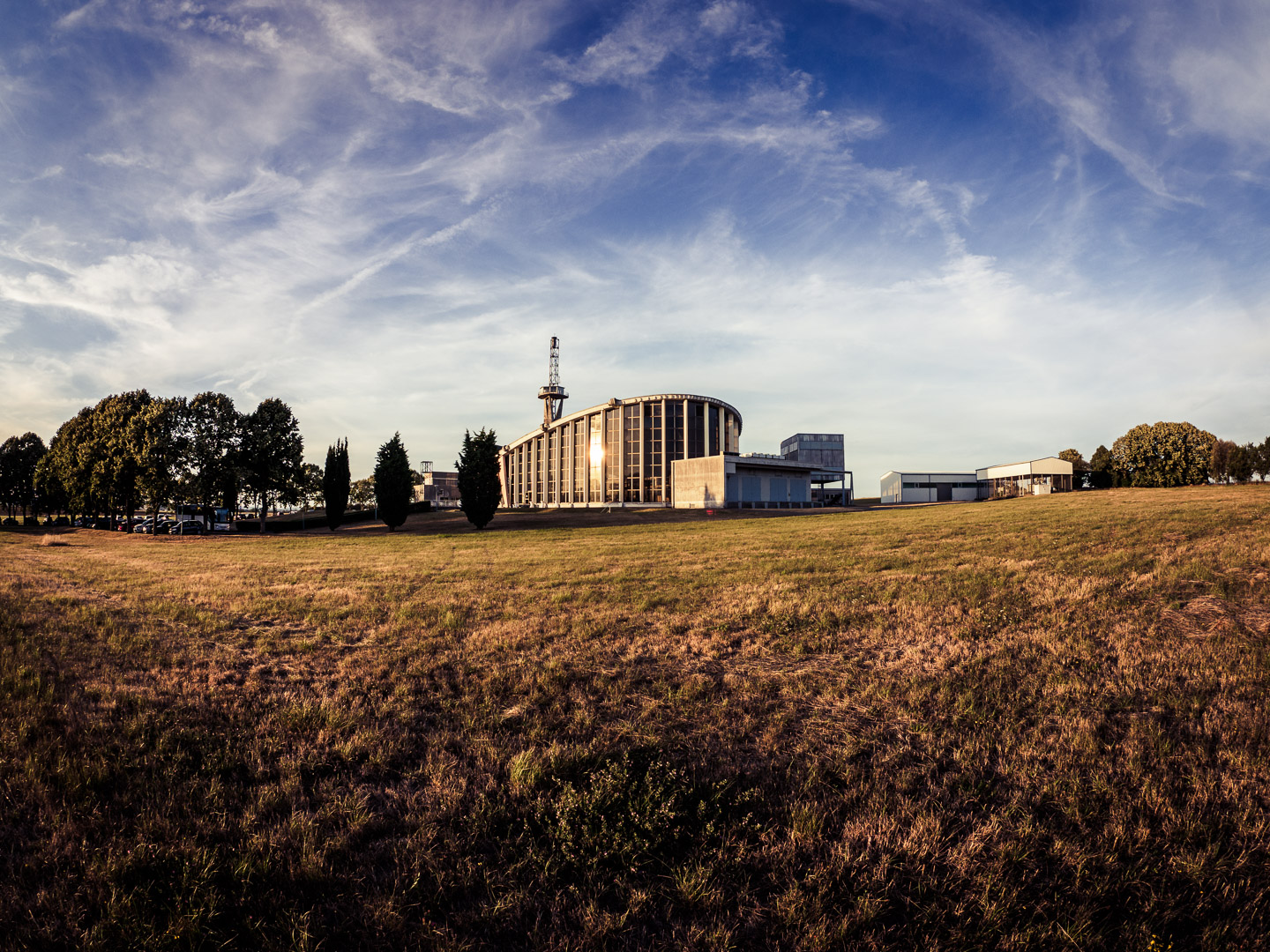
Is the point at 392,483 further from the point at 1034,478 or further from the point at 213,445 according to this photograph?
the point at 1034,478

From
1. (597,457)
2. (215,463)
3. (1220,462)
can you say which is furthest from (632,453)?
(1220,462)

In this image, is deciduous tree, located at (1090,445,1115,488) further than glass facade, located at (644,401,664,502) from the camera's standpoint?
Yes

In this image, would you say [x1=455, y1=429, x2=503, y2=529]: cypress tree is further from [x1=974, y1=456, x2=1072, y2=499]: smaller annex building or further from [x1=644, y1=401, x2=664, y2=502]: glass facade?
[x1=974, y1=456, x2=1072, y2=499]: smaller annex building

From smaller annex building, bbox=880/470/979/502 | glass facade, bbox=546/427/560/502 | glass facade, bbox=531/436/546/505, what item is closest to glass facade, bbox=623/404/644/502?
glass facade, bbox=546/427/560/502

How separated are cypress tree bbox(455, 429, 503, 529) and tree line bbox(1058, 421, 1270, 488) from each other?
100801mm

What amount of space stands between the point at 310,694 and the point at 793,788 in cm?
691

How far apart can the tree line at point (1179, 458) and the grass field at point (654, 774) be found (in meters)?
104

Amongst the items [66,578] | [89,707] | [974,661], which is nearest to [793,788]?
[974,661]

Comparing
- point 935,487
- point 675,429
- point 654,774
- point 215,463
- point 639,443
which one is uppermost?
point 675,429

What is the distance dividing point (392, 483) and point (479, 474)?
A: 10509 mm

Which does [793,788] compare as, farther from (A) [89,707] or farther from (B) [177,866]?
(A) [89,707]

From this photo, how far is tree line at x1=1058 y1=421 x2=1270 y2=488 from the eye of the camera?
8988cm

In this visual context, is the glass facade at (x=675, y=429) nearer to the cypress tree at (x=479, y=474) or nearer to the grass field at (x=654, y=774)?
the cypress tree at (x=479, y=474)

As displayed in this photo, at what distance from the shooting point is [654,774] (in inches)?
242
